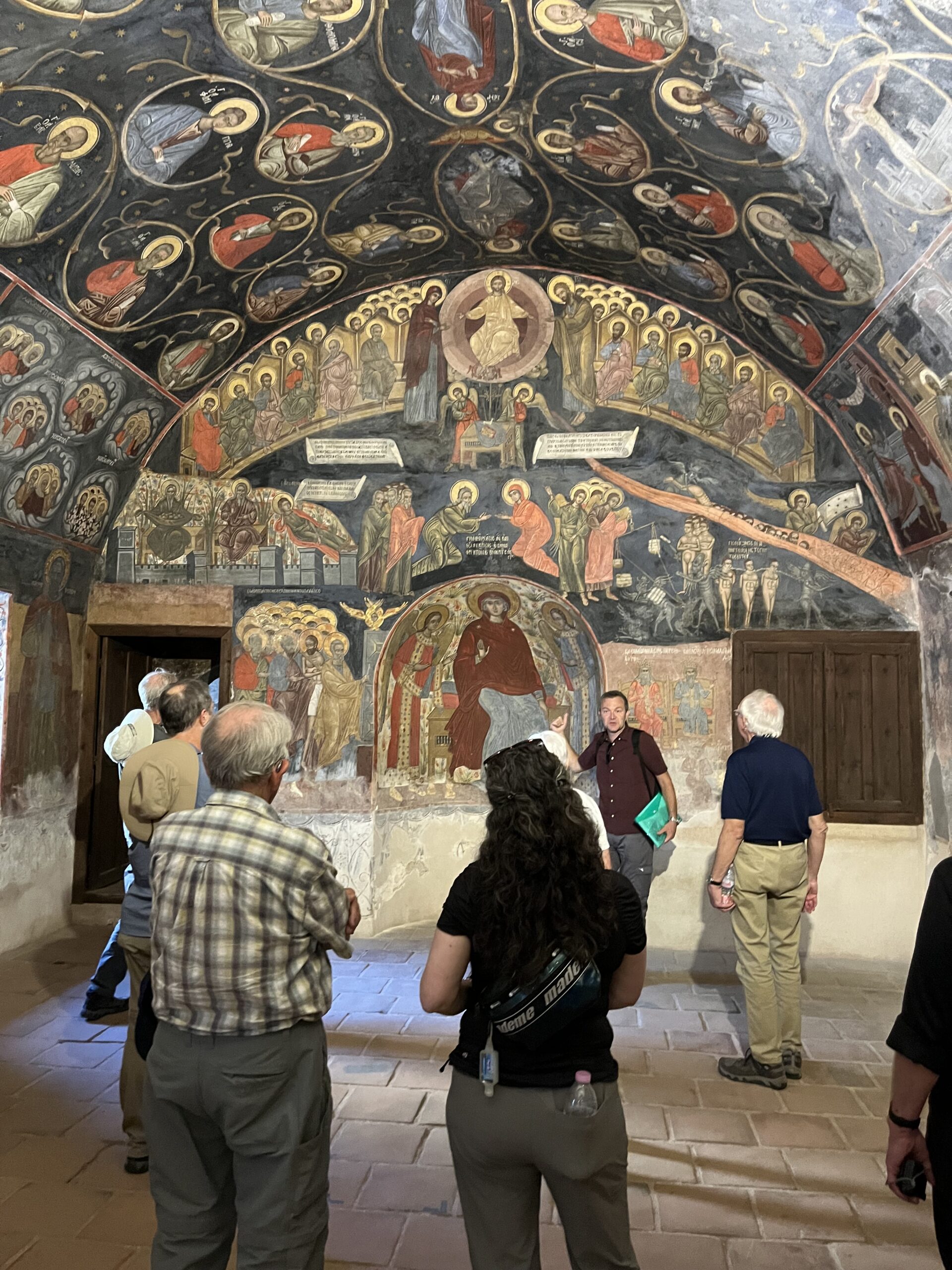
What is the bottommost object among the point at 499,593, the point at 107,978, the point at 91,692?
the point at 107,978

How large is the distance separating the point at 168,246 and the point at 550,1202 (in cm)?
707

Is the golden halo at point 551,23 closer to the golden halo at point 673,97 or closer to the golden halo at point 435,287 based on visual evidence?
the golden halo at point 673,97

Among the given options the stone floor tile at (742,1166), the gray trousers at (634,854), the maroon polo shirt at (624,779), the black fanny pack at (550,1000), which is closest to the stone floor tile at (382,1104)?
the stone floor tile at (742,1166)

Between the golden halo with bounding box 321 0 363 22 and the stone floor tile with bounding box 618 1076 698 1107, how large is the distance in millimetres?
Answer: 6417

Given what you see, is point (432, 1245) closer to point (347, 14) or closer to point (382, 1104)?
point (382, 1104)

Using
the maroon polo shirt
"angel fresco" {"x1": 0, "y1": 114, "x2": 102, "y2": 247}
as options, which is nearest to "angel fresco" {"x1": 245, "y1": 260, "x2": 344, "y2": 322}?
"angel fresco" {"x1": 0, "y1": 114, "x2": 102, "y2": 247}

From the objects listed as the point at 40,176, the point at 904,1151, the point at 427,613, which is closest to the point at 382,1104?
the point at 904,1151

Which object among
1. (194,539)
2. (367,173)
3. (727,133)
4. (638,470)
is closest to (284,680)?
(194,539)

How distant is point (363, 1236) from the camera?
3879 mm

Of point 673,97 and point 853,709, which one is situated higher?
point 673,97

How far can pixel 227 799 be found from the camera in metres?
2.74

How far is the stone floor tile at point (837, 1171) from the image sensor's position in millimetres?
4340

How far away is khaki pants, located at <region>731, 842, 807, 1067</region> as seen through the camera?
5.52 m

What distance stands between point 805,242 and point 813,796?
414cm
